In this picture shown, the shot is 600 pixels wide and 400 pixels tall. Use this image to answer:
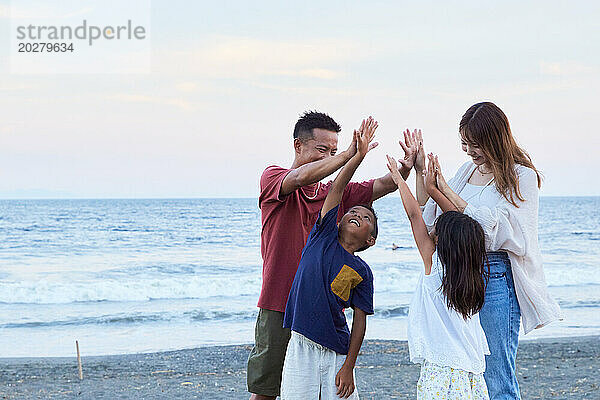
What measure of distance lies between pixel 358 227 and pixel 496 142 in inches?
27.0

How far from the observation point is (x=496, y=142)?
2914 mm

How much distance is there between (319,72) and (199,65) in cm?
469

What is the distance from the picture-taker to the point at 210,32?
1755 centimetres

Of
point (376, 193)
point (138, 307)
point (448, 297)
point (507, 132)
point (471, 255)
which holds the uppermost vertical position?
point (507, 132)

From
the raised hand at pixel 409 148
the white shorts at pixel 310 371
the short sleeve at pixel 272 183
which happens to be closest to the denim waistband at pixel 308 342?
the white shorts at pixel 310 371

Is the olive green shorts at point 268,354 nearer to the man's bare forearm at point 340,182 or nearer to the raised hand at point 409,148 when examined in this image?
the man's bare forearm at point 340,182

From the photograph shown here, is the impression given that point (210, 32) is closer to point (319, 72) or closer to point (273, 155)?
point (319, 72)

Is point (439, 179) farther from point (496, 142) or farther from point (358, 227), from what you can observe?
point (358, 227)

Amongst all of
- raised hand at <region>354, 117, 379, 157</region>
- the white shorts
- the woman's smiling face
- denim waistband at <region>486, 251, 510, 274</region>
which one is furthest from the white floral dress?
raised hand at <region>354, 117, 379, 157</region>

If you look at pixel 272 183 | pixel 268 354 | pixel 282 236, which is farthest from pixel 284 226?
pixel 268 354

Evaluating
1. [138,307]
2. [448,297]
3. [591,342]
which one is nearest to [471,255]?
[448,297]

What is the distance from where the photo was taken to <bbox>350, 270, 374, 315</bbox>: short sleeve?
120 inches

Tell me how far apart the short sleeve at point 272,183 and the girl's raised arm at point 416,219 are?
501mm

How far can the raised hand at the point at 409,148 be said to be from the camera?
10.4 ft
